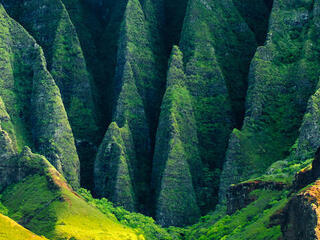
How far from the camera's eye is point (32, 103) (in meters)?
174

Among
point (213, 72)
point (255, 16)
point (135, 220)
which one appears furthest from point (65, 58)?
point (135, 220)

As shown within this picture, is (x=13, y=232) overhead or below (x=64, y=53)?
below

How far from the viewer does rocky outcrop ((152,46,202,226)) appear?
165 m

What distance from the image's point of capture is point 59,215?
480 feet

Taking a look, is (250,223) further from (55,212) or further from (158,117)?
(158,117)

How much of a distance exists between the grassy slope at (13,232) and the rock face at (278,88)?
4064 centimetres

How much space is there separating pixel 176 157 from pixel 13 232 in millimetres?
41928

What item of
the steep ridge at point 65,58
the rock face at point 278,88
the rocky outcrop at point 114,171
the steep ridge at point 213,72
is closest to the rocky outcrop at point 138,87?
the rocky outcrop at point 114,171

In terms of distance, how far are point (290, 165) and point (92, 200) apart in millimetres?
28999

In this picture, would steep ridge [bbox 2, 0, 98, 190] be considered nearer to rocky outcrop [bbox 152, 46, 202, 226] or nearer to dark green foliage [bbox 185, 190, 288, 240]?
rocky outcrop [bbox 152, 46, 202, 226]

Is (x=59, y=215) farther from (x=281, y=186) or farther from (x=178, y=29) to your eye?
(x=178, y=29)

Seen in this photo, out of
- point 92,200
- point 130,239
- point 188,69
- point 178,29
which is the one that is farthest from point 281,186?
point 178,29

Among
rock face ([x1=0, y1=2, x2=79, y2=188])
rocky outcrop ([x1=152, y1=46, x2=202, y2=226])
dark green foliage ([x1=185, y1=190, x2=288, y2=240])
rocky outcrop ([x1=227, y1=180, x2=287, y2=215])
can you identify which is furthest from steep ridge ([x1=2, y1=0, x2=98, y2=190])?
rocky outcrop ([x1=227, y1=180, x2=287, y2=215])

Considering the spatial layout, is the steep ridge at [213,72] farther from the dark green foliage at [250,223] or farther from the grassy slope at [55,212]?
the grassy slope at [55,212]
